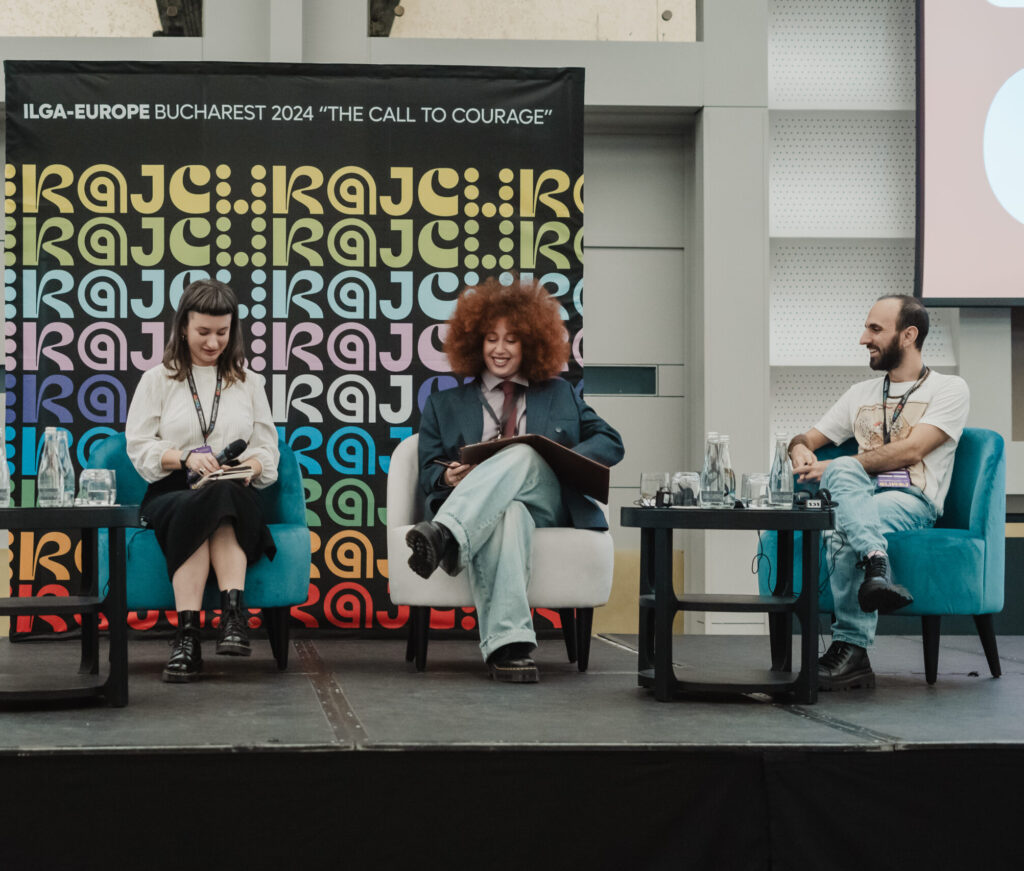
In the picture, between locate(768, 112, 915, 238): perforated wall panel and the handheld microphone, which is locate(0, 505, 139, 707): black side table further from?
locate(768, 112, 915, 238): perforated wall panel

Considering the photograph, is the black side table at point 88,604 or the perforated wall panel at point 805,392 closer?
the black side table at point 88,604

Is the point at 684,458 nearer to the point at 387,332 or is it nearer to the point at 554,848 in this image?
the point at 387,332

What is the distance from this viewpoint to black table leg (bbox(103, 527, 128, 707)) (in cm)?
286

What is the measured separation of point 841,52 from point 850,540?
9.48 ft

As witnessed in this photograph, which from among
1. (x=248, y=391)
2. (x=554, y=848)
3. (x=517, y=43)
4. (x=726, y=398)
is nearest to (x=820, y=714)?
(x=554, y=848)

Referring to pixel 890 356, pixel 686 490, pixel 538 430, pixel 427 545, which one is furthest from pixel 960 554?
pixel 427 545

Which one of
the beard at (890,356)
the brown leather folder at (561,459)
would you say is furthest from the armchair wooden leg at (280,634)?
the beard at (890,356)

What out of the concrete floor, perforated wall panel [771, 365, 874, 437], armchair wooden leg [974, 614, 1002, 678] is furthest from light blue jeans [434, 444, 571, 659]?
perforated wall panel [771, 365, 874, 437]

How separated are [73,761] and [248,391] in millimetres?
1681

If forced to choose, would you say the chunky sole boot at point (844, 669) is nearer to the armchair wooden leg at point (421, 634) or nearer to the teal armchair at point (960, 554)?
the teal armchair at point (960, 554)

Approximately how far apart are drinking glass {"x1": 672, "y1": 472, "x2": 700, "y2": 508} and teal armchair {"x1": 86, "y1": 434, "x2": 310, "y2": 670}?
3.67 feet

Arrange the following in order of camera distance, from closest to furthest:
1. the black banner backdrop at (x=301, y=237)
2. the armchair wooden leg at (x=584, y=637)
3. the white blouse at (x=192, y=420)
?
the white blouse at (x=192, y=420) < the armchair wooden leg at (x=584, y=637) < the black banner backdrop at (x=301, y=237)

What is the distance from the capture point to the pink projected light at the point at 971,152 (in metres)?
5.16

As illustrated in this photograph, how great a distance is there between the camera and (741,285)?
517 cm
